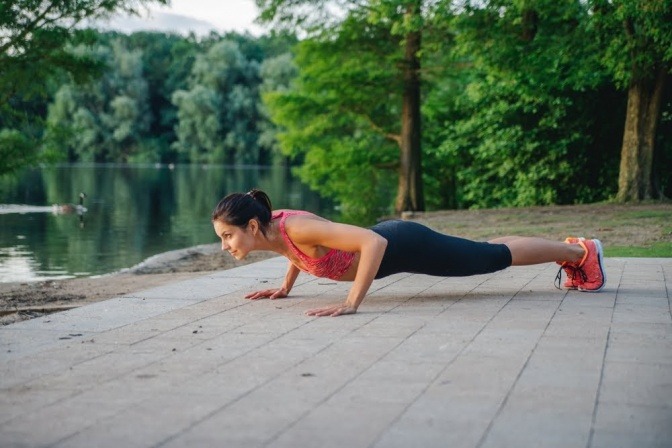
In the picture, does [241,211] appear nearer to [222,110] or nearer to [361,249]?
[361,249]

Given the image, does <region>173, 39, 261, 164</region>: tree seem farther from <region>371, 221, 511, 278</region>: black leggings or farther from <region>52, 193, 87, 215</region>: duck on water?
<region>371, 221, 511, 278</region>: black leggings

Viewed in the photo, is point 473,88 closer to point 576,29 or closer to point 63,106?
point 576,29

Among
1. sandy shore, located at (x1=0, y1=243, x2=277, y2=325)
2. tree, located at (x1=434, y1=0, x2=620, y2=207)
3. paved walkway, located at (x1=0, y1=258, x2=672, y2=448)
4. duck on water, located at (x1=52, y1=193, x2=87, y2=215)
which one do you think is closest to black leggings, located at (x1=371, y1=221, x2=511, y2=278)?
paved walkway, located at (x1=0, y1=258, x2=672, y2=448)

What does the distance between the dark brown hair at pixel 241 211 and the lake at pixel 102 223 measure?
8.45m

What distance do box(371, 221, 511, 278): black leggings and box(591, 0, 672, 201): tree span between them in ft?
36.3

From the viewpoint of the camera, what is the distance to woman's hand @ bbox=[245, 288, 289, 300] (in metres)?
A: 6.57

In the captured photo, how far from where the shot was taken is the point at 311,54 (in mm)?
25250

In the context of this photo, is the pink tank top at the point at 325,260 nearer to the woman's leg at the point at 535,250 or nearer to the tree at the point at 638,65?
the woman's leg at the point at 535,250

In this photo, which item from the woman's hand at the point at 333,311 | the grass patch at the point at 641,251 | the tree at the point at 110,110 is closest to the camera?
the woman's hand at the point at 333,311

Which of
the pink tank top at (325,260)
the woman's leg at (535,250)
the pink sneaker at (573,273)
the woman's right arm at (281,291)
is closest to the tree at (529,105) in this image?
the pink sneaker at (573,273)

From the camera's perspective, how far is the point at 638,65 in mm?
18688

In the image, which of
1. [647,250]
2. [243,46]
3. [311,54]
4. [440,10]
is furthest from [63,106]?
[647,250]

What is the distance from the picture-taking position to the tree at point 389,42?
2397cm

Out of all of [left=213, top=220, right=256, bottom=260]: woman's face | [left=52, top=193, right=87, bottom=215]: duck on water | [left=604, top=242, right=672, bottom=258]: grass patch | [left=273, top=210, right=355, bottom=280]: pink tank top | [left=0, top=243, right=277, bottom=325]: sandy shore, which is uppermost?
[left=213, top=220, right=256, bottom=260]: woman's face
